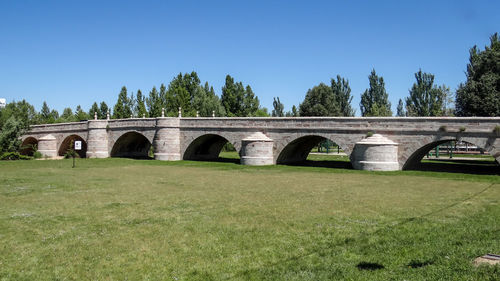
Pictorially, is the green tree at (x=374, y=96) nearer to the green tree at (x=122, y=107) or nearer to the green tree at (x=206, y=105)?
the green tree at (x=206, y=105)

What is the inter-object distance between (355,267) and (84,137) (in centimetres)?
4576

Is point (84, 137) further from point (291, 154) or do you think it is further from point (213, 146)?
point (291, 154)

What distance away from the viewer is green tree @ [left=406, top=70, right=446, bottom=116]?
61562 millimetres

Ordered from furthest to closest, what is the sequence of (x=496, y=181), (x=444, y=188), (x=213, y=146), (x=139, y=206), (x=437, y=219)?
1. (x=213, y=146)
2. (x=496, y=181)
3. (x=444, y=188)
4. (x=139, y=206)
5. (x=437, y=219)

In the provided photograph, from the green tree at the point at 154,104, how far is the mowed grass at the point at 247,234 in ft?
156

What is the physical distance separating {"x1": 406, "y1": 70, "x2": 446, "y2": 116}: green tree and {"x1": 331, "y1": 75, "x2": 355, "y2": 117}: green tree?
11.0 m

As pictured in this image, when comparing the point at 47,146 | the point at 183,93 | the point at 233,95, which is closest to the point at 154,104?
the point at 183,93

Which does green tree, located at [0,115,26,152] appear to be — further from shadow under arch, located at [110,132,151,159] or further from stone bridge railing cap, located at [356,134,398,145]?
stone bridge railing cap, located at [356,134,398,145]

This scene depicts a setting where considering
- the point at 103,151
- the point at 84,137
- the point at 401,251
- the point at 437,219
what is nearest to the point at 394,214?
the point at 437,219

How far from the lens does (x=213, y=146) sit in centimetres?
4328

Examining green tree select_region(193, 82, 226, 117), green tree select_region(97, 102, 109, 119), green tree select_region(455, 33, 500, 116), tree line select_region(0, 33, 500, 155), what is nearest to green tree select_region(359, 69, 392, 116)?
tree line select_region(0, 33, 500, 155)

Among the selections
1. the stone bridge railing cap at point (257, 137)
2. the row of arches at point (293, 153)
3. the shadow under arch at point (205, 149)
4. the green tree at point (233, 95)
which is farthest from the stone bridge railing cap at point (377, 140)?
the green tree at point (233, 95)

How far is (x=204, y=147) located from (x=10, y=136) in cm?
2139

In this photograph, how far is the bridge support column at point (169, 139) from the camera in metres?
38.4
